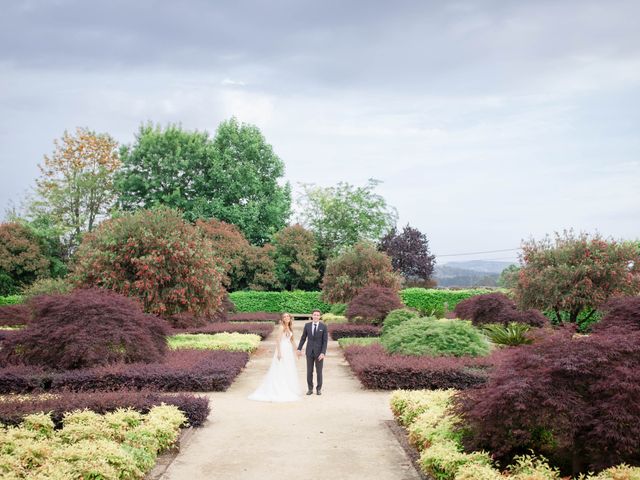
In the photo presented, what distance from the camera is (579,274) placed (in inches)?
932

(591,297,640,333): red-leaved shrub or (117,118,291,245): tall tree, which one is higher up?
(117,118,291,245): tall tree

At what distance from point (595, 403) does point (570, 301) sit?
59.4 ft

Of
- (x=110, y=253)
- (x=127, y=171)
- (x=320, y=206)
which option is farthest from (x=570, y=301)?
(x=320, y=206)

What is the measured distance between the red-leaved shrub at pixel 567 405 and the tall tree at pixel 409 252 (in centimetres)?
4901

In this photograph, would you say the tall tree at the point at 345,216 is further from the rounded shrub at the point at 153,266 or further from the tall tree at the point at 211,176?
the rounded shrub at the point at 153,266

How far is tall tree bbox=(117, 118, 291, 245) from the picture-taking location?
4491 cm

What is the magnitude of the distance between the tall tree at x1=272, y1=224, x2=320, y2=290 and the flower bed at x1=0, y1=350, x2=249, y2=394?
108 feet

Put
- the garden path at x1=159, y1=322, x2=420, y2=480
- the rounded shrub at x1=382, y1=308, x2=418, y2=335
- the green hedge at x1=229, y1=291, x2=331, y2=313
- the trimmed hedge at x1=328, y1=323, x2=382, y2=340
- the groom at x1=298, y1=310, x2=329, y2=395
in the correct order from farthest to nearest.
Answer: the green hedge at x1=229, y1=291, x2=331, y2=313 → the trimmed hedge at x1=328, y1=323, x2=382, y2=340 → the rounded shrub at x1=382, y1=308, x2=418, y2=335 → the groom at x1=298, y1=310, x2=329, y2=395 → the garden path at x1=159, y1=322, x2=420, y2=480

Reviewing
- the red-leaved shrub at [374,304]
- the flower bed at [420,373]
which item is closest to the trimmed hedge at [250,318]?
the red-leaved shrub at [374,304]

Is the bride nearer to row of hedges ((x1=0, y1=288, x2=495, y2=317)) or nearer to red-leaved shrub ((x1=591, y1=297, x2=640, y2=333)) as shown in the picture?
red-leaved shrub ((x1=591, y1=297, x2=640, y2=333))

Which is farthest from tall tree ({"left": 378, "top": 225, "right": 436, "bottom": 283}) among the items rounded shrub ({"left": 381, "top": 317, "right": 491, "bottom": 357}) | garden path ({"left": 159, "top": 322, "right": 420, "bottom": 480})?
garden path ({"left": 159, "top": 322, "right": 420, "bottom": 480})

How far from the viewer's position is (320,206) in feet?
192

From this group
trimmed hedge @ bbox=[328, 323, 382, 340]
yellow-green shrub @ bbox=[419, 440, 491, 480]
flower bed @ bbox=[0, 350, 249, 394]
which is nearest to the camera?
yellow-green shrub @ bbox=[419, 440, 491, 480]

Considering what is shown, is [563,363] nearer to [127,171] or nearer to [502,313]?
[502,313]
